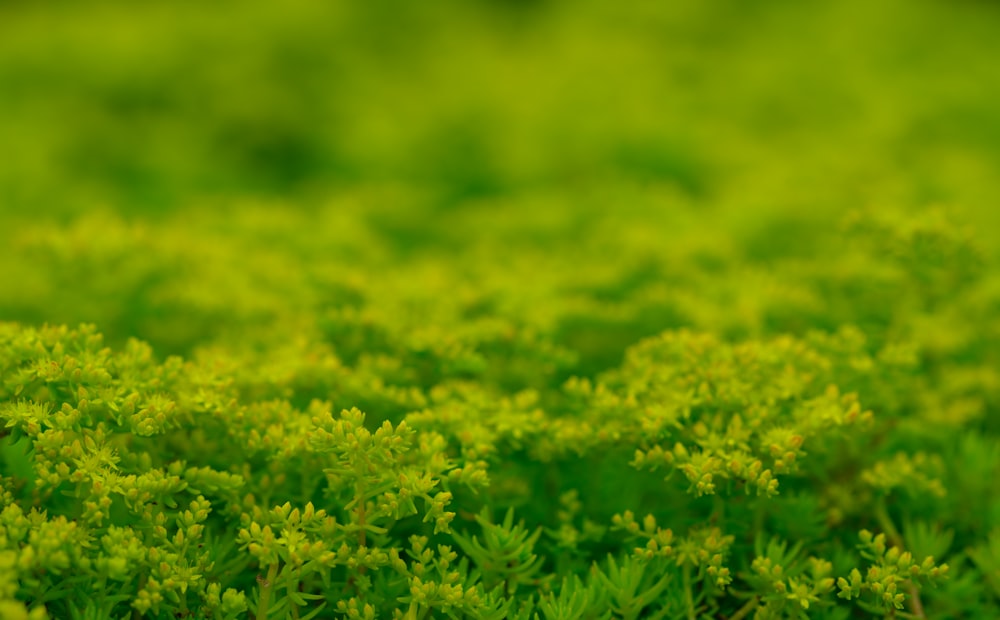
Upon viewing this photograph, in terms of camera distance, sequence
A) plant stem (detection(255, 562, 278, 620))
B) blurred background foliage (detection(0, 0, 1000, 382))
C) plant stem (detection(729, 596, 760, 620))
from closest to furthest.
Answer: plant stem (detection(255, 562, 278, 620)) → plant stem (detection(729, 596, 760, 620)) → blurred background foliage (detection(0, 0, 1000, 382))

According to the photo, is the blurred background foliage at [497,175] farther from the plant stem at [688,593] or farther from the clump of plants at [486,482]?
the plant stem at [688,593]

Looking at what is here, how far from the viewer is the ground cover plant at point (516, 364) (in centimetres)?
153

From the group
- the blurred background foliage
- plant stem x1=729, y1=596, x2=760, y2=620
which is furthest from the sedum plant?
the blurred background foliage

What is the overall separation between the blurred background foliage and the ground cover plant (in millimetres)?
19

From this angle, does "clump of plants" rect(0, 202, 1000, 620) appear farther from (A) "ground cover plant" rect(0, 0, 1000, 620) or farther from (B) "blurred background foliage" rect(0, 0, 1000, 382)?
(B) "blurred background foliage" rect(0, 0, 1000, 382)

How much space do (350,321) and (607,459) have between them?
77cm

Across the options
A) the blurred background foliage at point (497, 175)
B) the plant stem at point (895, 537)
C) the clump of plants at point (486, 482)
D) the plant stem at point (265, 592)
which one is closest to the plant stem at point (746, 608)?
the clump of plants at point (486, 482)

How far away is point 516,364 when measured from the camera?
2.20 m

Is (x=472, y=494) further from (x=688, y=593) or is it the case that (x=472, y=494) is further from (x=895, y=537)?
(x=895, y=537)

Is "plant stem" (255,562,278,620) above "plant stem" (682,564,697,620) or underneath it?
underneath

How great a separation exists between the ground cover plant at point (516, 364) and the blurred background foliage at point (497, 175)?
0.02m

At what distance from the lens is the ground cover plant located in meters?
1.53

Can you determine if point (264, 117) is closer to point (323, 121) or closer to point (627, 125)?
point (323, 121)

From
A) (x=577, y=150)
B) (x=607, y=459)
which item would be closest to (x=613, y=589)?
(x=607, y=459)
